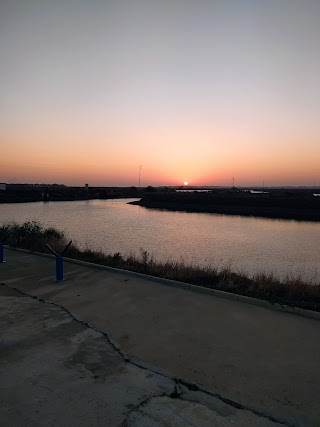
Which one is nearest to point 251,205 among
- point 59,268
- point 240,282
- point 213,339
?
→ point 240,282

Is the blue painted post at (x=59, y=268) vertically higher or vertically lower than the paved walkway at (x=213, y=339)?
higher

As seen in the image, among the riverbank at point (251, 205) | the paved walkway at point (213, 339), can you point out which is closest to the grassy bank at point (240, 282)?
the paved walkway at point (213, 339)

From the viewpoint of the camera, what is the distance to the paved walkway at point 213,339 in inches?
148

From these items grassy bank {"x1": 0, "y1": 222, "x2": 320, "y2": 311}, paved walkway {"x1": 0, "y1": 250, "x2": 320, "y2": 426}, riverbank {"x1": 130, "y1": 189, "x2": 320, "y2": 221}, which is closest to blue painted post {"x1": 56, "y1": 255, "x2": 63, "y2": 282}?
paved walkway {"x1": 0, "y1": 250, "x2": 320, "y2": 426}

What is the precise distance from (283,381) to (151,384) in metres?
1.56

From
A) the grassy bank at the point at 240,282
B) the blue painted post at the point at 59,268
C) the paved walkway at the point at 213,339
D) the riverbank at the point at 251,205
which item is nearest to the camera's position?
the paved walkway at the point at 213,339

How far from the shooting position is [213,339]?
17.0 feet

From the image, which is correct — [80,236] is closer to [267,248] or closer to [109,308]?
[267,248]

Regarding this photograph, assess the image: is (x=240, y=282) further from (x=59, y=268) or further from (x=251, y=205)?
(x=251, y=205)

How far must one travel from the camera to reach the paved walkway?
375 cm

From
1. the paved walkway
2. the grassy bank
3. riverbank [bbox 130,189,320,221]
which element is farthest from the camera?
riverbank [bbox 130,189,320,221]

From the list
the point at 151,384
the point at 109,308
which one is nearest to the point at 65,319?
Answer: the point at 109,308

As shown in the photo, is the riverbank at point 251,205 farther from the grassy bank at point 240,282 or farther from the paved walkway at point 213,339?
the paved walkway at point 213,339

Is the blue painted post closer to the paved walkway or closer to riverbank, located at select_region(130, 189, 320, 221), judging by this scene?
the paved walkway
